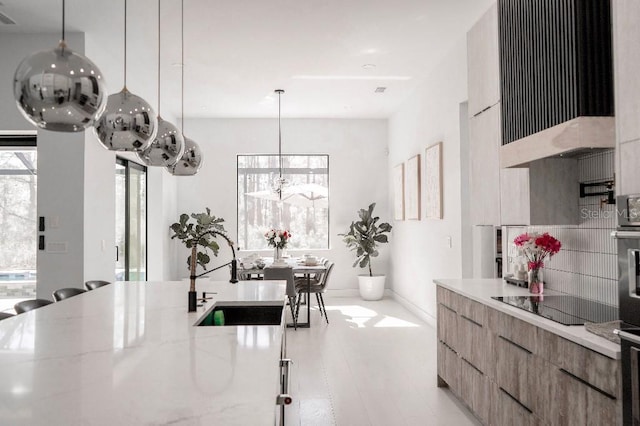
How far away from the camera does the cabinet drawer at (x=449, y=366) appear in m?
3.71

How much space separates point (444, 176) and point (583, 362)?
413 cm

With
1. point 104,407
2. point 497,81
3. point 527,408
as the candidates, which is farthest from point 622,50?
point 104,407

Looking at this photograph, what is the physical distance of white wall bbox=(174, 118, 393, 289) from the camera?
931cm

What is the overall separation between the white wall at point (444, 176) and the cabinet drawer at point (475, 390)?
2.10 meters

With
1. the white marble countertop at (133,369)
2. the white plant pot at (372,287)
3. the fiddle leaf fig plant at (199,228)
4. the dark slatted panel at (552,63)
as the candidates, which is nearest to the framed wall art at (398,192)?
the white plant pot at (372,287)

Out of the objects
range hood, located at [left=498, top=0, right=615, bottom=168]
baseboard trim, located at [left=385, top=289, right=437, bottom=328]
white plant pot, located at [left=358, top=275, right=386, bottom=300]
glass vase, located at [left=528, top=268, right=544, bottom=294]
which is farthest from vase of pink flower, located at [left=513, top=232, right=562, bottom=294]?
white plant pot, located at [left=358, top=275, right=386, bottom=300]

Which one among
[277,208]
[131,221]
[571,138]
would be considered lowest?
[131,221]

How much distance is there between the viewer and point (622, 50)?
2225mm

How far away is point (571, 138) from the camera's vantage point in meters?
2.53

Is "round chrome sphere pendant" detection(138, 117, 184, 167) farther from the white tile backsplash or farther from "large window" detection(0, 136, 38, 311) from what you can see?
"large window" detection(0, 136, 38, 311)

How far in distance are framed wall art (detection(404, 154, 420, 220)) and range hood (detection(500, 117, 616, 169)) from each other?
4196 mm

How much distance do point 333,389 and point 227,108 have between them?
5676 mm

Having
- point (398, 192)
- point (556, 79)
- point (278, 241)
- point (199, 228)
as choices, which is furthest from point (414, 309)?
point (556, 79)

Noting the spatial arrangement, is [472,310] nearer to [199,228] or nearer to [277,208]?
[199,228]
